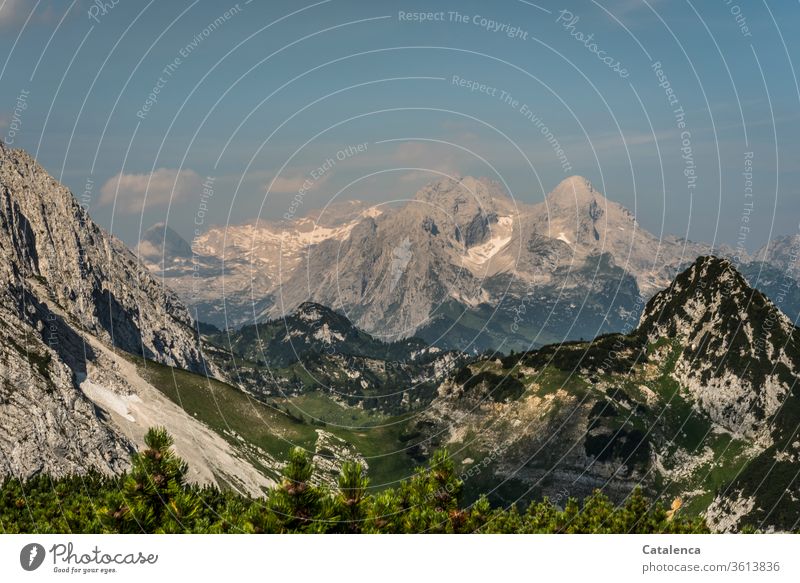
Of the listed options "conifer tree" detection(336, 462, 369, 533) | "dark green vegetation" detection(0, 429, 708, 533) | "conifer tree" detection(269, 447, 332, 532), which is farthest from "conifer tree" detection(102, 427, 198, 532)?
"conifer tree" detection(336, 462, 369, 533)

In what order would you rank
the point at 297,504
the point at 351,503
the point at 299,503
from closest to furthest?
the point at 299,503
the point at 297,504
the point at 351,503

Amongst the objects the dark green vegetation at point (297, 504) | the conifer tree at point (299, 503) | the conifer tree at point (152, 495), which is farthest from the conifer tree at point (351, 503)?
the conifer tree at point (152, 495)

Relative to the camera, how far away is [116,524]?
253ft

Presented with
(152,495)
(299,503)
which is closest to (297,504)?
(299,503)

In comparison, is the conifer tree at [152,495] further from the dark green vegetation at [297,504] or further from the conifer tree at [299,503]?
the conifer tree at [299,503]

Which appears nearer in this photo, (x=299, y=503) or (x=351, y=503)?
(x=299, y=503)

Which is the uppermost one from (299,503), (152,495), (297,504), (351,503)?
(299,503)

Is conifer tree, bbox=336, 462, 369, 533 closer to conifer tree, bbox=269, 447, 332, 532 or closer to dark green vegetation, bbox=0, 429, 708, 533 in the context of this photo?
dark green vegetation, bbox=0, 429, 708, 533

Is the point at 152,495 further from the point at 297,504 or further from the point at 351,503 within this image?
the point at 351,503

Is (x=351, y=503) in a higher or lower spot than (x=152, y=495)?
higher

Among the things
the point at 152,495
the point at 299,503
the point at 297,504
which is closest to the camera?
the point at 299,503

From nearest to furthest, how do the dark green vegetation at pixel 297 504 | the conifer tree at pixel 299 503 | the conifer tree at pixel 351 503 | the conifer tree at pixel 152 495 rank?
the conifer tree at pixel 299 503 < the dark green vegetation at pixel 297 504 < the conifer tree at pixel 351 503 < the conifer tree at pixel 152 495
